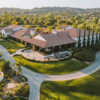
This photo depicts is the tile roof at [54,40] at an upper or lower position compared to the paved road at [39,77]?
upper

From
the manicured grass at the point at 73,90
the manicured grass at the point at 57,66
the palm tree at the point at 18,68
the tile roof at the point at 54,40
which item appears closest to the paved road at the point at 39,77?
the manicured grass at the point at 73,90

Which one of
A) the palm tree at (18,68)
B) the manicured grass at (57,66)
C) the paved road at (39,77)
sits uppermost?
the palm tree at (18,68)

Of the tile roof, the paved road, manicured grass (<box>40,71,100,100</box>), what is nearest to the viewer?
manicured grass (<box>40,71,100,100</box>)

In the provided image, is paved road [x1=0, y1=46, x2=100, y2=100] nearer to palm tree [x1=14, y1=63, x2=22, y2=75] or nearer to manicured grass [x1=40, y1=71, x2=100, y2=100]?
manicured grass [x1=40, y1=71, x2=100, y2=100]

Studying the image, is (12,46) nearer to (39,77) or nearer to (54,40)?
(54,40)

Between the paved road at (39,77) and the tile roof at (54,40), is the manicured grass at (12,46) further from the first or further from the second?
the paved road at (39,77)

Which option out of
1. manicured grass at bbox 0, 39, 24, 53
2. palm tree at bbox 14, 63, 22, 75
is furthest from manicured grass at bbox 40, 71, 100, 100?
manicured grass at bbox 0, 39, 24, 53

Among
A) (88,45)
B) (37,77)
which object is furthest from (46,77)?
(88,45)
